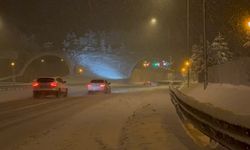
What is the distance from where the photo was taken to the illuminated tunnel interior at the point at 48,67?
131450 millimetres

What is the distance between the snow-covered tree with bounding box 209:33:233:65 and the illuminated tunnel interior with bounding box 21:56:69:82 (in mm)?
68166

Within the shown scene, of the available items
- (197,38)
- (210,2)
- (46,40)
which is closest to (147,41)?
(46,40)

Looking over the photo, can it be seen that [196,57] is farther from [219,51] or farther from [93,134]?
[93,134]

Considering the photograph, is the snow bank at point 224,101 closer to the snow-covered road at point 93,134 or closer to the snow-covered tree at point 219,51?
the snow-covered road at point 93,134

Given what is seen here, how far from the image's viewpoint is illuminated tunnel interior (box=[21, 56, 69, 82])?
431 feet

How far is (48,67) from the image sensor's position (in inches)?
5468

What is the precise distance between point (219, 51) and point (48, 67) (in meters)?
79.9

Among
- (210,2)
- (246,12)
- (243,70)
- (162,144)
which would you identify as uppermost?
(210,2)

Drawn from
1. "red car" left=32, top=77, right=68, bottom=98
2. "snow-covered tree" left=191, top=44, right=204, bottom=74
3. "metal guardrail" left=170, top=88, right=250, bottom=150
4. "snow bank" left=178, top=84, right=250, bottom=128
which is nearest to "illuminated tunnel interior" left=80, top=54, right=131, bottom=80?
"snow-covered tree" left=191, top=44, right=204, bottom=74

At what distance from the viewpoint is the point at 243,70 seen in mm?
33188

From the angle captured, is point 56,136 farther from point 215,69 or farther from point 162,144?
point 215,69

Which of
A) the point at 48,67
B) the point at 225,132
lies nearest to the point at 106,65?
the point at 48,67

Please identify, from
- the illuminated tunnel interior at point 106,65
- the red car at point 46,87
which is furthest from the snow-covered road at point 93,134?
the illuminated tunnel interior at point 106,65

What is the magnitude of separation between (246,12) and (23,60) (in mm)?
88332
